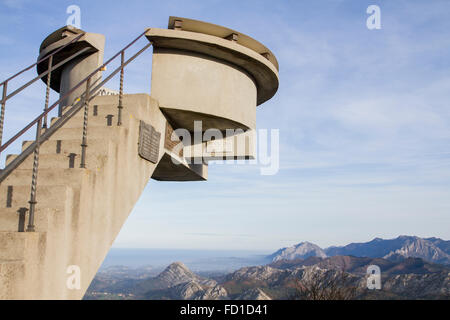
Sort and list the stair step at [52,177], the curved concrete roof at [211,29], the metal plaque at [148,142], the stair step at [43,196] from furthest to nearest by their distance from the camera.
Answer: the curved concrete roof at [211,29] → the metal plaque at [148,142] → the stair step at [52,177] → the stair step at [43,196]

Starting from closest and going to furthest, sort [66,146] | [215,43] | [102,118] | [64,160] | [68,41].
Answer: [64,160] → [66,146] → [102,118] → [215,43] → [68,41]

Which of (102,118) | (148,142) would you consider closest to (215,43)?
(148,142)

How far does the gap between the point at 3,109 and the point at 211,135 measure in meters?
6.11

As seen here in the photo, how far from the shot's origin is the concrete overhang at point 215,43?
29.4 feet

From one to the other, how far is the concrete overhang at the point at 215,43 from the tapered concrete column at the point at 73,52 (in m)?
2.33

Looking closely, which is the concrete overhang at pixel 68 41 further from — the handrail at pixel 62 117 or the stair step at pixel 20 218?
the stair step at pixel 20 218

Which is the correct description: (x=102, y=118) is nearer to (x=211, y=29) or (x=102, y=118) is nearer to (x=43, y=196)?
(x=43, y=196)

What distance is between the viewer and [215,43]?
9.11 metres

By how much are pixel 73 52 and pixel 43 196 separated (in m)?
6.41

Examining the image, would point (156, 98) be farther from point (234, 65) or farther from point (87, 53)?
point (87, 53)

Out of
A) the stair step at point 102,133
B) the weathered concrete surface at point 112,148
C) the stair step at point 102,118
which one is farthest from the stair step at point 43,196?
the stair step at point 102,118

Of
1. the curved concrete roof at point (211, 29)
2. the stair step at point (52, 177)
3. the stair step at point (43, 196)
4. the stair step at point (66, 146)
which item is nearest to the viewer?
the stair step at point (43, 196)
